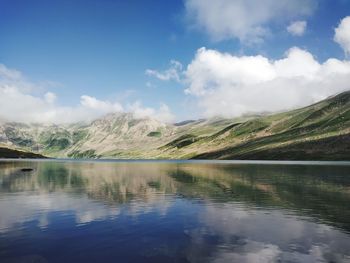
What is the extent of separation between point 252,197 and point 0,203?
1875 inches

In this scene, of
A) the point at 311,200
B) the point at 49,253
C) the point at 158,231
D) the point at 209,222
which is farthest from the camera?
the point at 311,200

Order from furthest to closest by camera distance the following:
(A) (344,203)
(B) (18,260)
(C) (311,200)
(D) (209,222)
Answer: (C) (311,200) < (A) (344,203) < (D) (209,222) < (B) (18,260)

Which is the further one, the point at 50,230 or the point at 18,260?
the point at 50,230

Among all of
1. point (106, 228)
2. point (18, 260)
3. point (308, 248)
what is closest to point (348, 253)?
point (308, 248)

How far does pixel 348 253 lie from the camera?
32156 mm

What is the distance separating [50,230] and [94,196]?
32.1 meters

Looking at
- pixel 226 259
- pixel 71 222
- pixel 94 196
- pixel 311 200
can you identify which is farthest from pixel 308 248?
pixel 94 196

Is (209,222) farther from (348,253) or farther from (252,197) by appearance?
(252,197)

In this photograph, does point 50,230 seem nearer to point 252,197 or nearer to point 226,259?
point 226,259

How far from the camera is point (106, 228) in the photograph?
1682 inches

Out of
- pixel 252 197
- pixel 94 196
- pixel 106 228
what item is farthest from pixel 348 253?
pixel 94 196

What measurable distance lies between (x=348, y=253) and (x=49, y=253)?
27291 mm

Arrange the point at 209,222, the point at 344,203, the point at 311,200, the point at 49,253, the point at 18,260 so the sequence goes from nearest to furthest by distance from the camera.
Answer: the point at 18,260
the point at 49,253
the point at 209,222
the point at 344,203
the point at 311,200

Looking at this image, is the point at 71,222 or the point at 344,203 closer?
the point at 71,222
